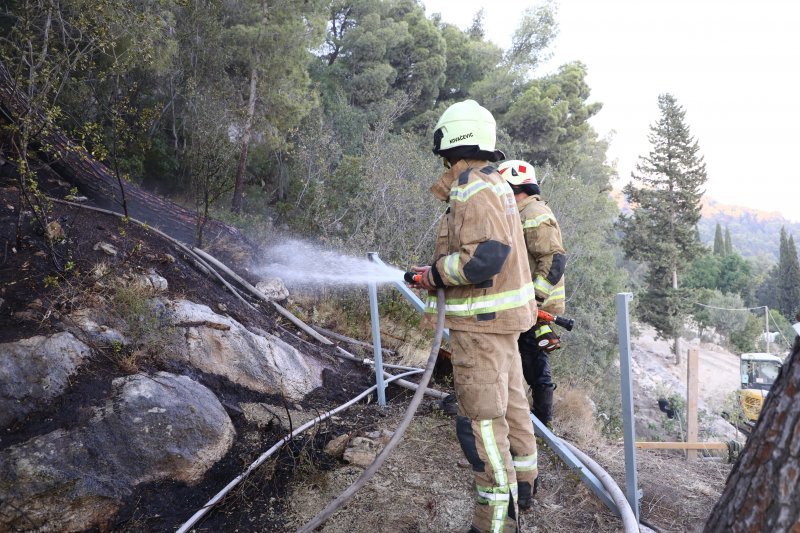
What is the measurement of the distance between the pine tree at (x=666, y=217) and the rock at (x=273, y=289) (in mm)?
30229

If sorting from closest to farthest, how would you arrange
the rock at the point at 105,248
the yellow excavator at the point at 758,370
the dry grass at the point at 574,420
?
the rock at the point at 105,248
the dry grass at the point at 574,420
the yellow excavator at the point at 758,370

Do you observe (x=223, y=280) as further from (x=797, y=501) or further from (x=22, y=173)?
(x=797, y=501)

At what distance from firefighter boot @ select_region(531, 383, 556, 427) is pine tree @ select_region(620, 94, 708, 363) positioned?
30.6 meters

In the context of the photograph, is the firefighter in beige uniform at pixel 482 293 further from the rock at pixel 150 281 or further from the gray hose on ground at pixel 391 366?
the rock at pixel 150 281

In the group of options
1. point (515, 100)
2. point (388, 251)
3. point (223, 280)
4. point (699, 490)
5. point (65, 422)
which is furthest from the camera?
point (515, 100)

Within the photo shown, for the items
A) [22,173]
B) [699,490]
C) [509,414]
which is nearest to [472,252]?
[509,414]

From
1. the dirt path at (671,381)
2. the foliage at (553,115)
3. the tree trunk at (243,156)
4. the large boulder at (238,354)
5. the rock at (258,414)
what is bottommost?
the dirt path at (671,381)

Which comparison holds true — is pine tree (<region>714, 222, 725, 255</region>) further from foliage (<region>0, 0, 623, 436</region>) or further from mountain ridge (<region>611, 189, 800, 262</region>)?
mountain ridge (<region>611, 189, 800, 262</region>)

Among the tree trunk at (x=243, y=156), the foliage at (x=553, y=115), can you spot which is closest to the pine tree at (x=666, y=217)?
the foliage at (x=553, y=115)

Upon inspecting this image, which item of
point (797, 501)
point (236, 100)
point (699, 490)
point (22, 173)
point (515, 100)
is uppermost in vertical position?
point (515, 100)

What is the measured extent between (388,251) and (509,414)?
5768 millimetres

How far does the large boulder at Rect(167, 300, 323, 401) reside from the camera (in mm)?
3850

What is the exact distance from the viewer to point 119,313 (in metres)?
3.64

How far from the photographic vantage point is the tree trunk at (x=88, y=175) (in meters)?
4.04
